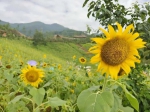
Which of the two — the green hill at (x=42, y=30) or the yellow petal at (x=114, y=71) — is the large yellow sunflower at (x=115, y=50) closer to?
the yellow petal at (x=114, y=71)

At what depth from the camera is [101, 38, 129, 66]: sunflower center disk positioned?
94 cm

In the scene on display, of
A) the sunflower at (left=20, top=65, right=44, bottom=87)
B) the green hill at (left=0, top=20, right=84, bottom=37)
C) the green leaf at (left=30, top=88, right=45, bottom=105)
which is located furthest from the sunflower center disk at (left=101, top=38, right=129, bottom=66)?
the green hill at (left=0, top=20, right=84, bottom=37)

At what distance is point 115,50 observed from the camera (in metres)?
0.94

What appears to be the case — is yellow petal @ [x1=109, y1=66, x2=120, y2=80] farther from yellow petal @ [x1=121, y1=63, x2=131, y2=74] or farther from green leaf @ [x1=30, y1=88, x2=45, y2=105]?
green leaf @ [x1=30, y1=88, x2=45, y2=105]

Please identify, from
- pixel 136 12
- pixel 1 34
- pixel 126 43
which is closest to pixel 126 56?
pixel 126 43

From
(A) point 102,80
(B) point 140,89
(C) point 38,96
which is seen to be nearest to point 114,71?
(C) point 38,96

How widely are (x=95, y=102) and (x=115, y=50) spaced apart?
8.5 inches

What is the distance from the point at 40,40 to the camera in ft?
48.6

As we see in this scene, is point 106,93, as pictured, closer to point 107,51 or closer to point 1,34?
point 107,51

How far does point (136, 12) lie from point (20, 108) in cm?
105

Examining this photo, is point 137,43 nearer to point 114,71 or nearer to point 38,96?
point 114,71

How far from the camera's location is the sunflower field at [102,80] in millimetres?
913

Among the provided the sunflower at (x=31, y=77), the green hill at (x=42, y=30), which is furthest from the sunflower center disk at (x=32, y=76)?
the green hill at (x=42, y=30)

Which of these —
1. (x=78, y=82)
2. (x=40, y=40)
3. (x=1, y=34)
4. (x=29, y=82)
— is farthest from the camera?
(x=40, y=40)
